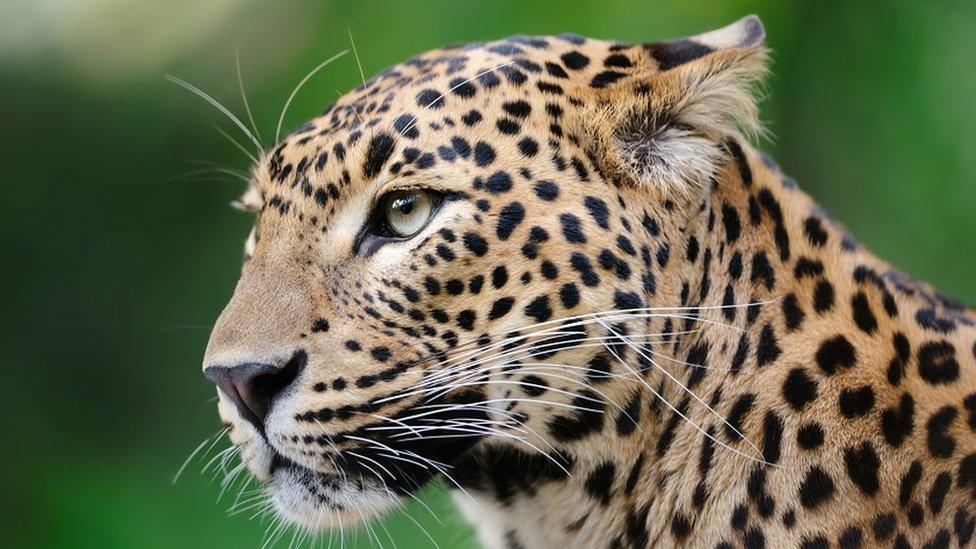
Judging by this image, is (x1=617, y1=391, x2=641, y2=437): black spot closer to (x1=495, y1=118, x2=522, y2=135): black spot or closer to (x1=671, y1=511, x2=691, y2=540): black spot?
(x1=671, y1=511, x2=691, y2=540): black spot

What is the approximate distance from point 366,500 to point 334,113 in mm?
1448

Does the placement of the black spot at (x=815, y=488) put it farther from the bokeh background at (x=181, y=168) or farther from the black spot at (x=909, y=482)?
the bokeh background at (x=181, y=168)

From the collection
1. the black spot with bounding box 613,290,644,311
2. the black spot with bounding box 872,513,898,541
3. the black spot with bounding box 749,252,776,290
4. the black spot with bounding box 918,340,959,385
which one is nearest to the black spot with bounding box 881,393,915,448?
the black spot with bounding box 918,340,959,385

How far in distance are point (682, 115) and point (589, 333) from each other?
89 centimetres

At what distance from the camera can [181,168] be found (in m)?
13.5

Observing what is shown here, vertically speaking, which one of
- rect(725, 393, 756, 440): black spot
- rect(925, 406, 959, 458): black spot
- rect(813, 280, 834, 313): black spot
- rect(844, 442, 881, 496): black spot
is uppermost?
rect(813, 280, 834, 313): black spot

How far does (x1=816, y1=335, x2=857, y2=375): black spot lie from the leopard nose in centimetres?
172

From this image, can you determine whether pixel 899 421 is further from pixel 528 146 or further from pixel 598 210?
pixel 528 146

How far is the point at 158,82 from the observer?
13609mm

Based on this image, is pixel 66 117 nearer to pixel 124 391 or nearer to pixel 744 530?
pixel 124 391

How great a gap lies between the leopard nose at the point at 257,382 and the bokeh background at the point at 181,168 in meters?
7.09

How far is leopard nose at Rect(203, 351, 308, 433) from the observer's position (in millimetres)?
3566

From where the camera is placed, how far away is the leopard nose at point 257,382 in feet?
11.7

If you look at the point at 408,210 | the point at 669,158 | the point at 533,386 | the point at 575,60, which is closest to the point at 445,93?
the point at 408,210
